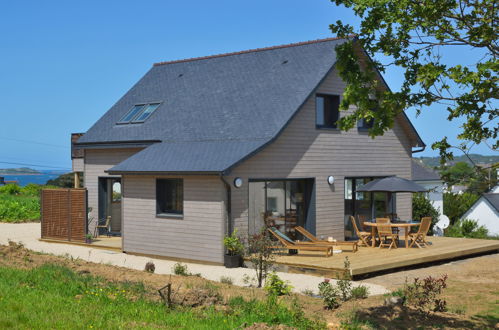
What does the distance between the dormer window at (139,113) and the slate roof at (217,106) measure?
0.86 feet

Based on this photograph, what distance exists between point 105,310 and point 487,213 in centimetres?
2765

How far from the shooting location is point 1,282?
1038 centimetres

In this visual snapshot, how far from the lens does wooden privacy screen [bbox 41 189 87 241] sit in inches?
828

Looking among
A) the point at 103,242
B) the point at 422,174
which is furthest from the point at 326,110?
the point at 422,174

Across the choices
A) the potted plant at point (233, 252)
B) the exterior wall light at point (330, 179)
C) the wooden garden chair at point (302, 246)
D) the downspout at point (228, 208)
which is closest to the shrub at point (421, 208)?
the exterior wall light at point (330, 179)

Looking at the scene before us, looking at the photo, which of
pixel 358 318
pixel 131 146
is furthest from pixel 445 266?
pixel 131 146

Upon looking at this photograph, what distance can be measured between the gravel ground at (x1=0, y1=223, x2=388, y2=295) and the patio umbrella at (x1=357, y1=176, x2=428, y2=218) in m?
4.91

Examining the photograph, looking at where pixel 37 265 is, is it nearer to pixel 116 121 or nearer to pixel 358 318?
pixel 358 318

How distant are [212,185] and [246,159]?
1143 mm

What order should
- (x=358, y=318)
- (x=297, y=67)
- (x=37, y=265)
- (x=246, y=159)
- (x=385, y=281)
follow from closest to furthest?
(x=358, y=318)
(x=37, y=265)
(x=385, y=281)
(x=246, y=159)
(x=297, y=67)

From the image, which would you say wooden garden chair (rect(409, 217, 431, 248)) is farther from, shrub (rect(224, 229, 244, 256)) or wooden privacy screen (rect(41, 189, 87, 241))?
wooden privacy screen (rect(41, 189, 87, 241))

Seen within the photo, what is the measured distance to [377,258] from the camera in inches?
642

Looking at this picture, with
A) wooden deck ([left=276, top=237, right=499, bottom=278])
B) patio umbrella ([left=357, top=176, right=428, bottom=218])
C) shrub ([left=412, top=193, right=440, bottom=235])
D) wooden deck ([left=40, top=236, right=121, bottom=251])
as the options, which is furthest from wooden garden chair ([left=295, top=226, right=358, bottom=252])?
shrub ([left=412, top=193, right=440, bottom=235])

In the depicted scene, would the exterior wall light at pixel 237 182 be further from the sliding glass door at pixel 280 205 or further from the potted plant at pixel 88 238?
the potted plant at pixel 88 238
